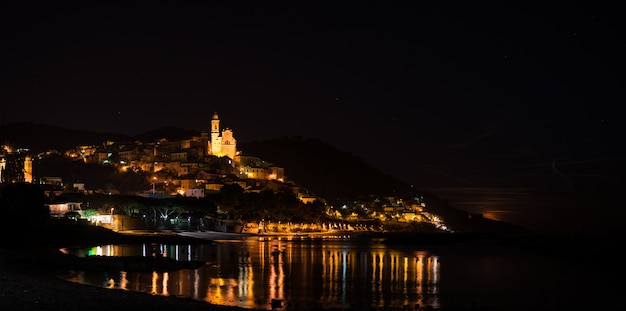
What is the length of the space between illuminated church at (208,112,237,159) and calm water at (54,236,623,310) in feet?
319

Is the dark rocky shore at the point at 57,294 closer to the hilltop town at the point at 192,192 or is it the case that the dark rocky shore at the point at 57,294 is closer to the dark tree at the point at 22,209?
the dark tree at the point at 22,209

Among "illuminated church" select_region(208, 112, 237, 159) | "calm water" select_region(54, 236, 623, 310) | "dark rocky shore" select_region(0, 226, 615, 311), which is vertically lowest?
"calm water" select_region(54, 236, 623, 310)

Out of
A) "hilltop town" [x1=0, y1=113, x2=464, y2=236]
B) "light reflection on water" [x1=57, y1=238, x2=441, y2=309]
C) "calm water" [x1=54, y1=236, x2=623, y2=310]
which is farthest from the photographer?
"hilltop town" [x1=0, y1=113, x2=464, y2=236]

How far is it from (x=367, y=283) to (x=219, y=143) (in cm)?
11460

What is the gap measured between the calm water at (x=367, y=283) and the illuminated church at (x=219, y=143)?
9717cm

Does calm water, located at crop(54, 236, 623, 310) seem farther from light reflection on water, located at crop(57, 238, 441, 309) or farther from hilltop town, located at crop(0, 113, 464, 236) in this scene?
hilltop town, located at crop(0, 113, 464, 236)

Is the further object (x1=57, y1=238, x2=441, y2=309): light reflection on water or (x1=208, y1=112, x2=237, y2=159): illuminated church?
(x1=208, y1=112, x2=237, y2=159): illuminated church

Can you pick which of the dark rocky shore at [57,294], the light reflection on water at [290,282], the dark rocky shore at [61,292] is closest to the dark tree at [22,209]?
the light reflection on water at [290,282]

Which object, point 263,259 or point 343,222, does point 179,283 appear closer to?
point 263,259

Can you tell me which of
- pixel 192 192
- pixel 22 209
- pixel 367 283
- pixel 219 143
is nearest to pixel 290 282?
pixel 367 283

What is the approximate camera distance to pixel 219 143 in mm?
144125

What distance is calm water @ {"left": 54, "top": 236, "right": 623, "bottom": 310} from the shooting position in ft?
83.6

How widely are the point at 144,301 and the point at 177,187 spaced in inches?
4033

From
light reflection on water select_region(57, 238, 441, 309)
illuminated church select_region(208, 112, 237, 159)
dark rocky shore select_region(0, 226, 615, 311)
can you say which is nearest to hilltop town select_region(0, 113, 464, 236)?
illuminated church select_region(208, 112, 237, 159)
